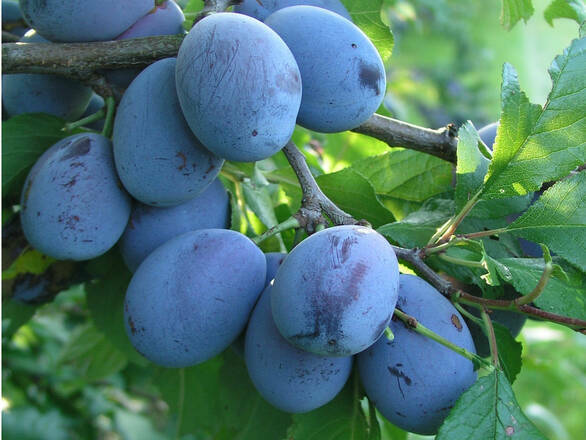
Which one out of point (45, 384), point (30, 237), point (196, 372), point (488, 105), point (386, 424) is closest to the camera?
point (30, 237)

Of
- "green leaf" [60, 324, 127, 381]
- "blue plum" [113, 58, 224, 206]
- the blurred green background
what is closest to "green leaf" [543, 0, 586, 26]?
the blurred green background

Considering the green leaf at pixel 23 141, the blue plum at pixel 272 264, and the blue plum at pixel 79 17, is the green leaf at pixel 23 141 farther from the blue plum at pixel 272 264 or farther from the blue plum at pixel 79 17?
the blue plum at pixel 272 264

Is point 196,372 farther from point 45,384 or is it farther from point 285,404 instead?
point 45,384

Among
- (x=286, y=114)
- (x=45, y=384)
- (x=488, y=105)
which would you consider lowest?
(x=488, y=105)

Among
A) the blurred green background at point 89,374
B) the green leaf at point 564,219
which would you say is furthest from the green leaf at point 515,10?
the green leaf at point 564,219

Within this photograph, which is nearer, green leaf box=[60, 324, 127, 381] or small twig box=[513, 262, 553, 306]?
small twig box=[513, 262, 553, 306]

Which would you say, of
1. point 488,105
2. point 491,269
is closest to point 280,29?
point 491,269

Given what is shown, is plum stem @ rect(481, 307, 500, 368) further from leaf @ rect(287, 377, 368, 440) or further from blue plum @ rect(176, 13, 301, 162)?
blue plum @ rect(176, 13, 301, 162)

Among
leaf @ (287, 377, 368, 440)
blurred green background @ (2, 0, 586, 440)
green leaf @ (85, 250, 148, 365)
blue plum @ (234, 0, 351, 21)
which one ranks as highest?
blue plum @ (234, 0, 351, 21)
